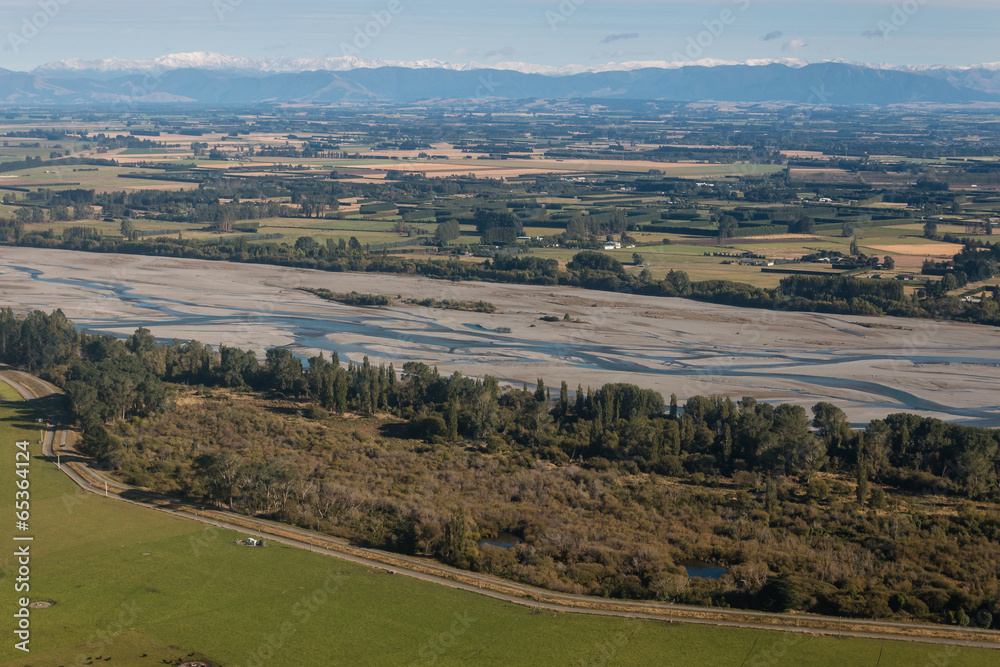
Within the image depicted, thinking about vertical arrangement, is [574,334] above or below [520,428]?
above

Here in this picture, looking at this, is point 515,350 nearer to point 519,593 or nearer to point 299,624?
point 519,593

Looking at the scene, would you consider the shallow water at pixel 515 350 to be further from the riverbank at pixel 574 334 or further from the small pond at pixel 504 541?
the small pond at pixel 504 541

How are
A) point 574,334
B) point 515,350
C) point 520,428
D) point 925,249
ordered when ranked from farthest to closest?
point 925,249 < point 574,334 < point 515,350 < point 520,428

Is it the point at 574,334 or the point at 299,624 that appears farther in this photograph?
the point at 574,334

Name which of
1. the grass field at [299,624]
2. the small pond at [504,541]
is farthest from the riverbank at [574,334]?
the grass field at [299,624]

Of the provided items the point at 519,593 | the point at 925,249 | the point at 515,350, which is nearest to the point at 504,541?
the point at 519,593

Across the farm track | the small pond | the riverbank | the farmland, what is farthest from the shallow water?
the farm track
